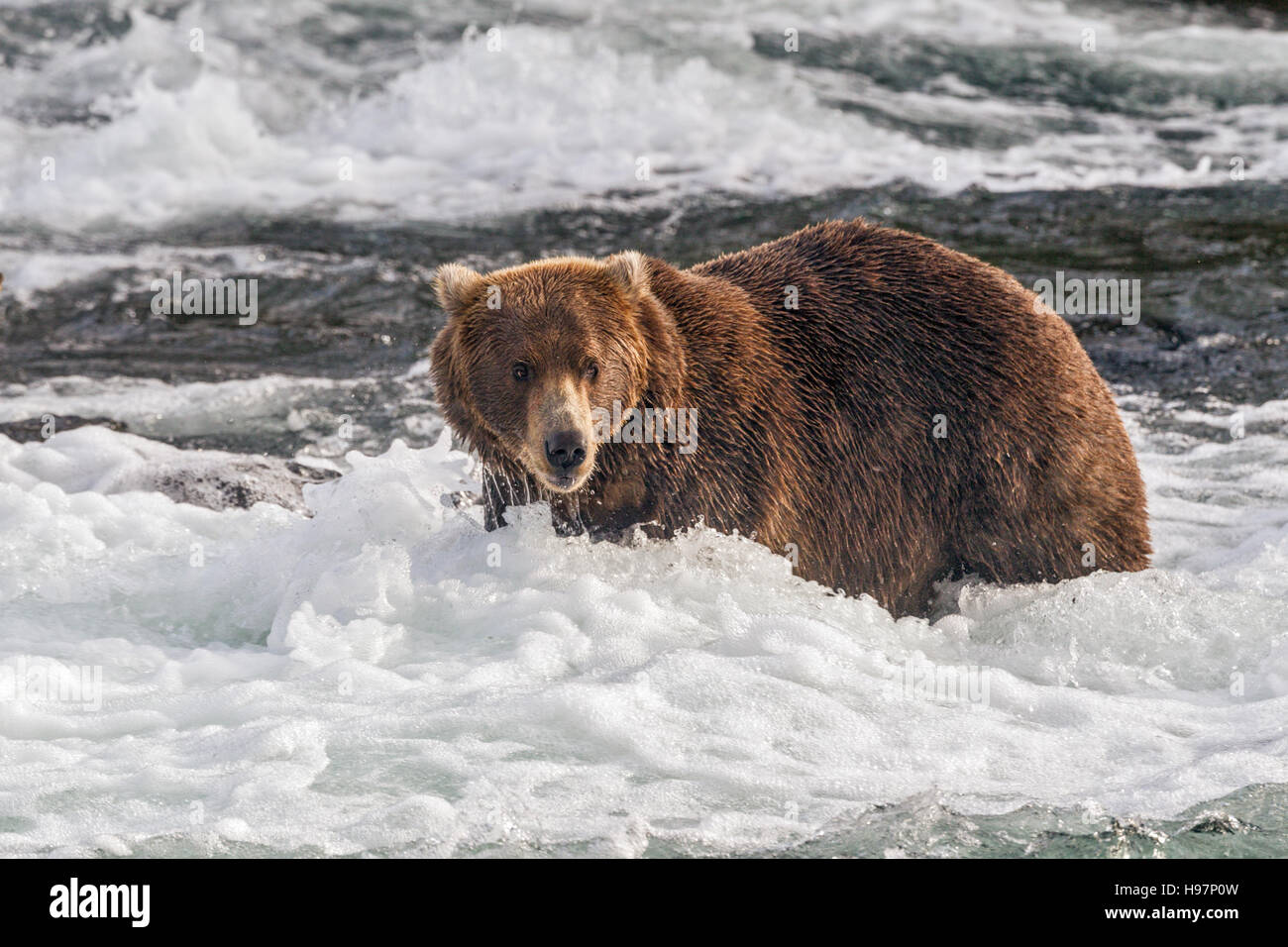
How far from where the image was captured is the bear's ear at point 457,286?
7352 mm

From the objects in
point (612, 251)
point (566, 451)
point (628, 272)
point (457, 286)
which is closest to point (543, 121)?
point (612, 251)

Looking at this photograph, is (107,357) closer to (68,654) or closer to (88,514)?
(88,514)

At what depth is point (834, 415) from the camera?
759 centimetres

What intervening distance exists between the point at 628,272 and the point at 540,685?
1.80 m

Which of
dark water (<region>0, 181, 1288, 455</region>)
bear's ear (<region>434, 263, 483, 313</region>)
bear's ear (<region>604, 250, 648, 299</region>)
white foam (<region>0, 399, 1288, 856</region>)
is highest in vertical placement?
bear's ear (<region>604, 250, 648, 299</region>)

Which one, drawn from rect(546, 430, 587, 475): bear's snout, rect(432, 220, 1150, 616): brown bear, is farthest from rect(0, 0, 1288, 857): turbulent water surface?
rect(546, 430, 587, 475): bear's snout

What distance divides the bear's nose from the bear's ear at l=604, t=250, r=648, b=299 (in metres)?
0.86

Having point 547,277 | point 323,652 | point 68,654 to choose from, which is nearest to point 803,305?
point 547,277

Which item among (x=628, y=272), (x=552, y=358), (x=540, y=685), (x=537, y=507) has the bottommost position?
(x=540, y=685)

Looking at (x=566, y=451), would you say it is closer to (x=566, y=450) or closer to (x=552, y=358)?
(x=566, y=450)

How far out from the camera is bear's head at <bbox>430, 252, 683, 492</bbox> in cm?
689

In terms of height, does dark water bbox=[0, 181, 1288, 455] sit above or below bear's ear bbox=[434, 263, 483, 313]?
below

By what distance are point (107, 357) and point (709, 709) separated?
292 inches

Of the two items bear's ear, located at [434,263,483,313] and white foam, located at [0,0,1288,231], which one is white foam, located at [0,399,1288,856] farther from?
white foam, located at [0,0,1288,231]
